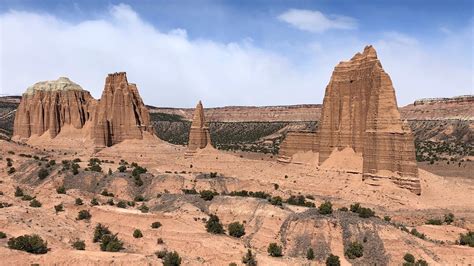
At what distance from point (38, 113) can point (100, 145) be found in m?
24.7

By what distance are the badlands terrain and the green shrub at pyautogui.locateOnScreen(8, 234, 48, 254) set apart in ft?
0.38

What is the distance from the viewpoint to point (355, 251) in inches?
1174

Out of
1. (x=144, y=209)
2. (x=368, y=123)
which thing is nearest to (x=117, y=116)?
(x=144, y=209)

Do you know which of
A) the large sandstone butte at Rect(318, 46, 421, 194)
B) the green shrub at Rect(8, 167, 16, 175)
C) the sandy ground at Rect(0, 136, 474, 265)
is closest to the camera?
the sandy ground at Rect(0, 136, 474, 265)

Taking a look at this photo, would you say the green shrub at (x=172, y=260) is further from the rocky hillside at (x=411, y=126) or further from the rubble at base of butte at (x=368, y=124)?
the rocky hillside at (x=411, y=126)

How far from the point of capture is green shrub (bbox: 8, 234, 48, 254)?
26.2m

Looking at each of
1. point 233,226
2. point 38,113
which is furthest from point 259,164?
point 38,113

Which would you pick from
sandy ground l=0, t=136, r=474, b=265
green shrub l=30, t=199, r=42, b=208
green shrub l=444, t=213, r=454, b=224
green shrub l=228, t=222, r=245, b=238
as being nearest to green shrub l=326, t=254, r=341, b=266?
sandy ground l=0, t=136, r=474, b=265

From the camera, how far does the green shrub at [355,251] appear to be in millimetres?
29745

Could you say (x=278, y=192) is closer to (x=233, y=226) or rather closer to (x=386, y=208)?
(x=386, y=208)

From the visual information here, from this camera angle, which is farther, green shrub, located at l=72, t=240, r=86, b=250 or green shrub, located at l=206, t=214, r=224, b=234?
green shrub, located at l=206, t=214, r=224, b=234

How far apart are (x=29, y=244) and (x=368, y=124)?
34.2m

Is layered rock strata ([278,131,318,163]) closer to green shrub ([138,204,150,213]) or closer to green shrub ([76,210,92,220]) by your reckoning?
green shrub ([138,204,150,213])

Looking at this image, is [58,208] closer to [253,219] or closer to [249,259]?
[253,219]
